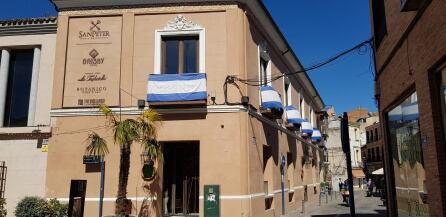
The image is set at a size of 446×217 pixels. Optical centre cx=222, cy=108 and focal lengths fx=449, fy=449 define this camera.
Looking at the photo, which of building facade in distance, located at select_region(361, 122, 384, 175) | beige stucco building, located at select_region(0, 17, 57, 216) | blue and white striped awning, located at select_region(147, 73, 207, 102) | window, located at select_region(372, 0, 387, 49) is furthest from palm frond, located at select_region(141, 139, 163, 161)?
building facade in distance, located at select_region(361, 122, 384, 175)

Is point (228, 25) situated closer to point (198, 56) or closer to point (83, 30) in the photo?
point (198, 56)

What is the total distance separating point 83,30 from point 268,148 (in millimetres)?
8795

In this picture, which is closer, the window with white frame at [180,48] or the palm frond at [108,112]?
the palm frond at [108,112]

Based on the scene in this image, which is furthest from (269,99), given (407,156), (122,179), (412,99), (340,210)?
(340,210)

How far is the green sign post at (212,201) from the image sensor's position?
1477cm

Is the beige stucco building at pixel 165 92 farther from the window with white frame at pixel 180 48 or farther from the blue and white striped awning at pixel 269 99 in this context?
the blue and white striped awning at pixel 269 99

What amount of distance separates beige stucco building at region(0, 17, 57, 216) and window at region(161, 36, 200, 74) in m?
4.26

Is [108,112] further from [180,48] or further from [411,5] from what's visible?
[411,5]

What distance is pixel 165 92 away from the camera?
15.2 meters

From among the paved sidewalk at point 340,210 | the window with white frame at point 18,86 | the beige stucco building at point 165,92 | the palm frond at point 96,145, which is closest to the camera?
the palm frond at point 96,145

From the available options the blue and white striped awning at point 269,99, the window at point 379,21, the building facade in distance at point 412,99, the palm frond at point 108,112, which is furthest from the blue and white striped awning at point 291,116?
the palm frond at point 108,112

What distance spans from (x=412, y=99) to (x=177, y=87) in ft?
25.8

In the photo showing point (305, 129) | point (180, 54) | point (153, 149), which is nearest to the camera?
point (153, 149)

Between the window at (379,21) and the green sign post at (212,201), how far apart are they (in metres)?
6.81
